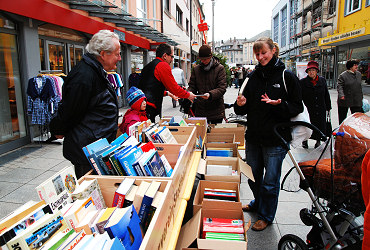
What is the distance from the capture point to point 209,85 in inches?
166

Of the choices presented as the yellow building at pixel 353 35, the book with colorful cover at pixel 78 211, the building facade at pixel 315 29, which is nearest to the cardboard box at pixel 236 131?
the book with colorful cover at pixel 78 211

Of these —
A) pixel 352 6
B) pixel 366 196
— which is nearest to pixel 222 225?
pixel 366 196

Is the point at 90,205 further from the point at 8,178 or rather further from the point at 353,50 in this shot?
the point at 353,50

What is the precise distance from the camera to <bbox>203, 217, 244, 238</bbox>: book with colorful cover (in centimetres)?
221

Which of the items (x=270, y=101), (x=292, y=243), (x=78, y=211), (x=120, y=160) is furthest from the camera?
(x=270, y=101)

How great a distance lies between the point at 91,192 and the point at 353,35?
19004 mm

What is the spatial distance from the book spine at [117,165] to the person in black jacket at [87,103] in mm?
454

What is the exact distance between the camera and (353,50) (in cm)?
1895

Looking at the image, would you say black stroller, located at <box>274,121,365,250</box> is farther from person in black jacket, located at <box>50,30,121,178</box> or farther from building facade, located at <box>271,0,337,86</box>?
building facade, located at <box>271,0,337,86</box>

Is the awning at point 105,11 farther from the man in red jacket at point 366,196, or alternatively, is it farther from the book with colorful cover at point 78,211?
the man in red jacket at point 366,196

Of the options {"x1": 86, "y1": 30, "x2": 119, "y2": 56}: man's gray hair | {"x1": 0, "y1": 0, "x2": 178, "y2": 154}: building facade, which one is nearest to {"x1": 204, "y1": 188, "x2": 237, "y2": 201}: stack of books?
{"x1": 86, "y1": 30, "x2": 119, "y2": 56}: man's gray hair

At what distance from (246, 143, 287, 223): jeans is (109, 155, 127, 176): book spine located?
1.57m

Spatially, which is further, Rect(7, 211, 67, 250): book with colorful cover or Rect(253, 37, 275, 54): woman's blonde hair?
Rect(253, 37, 275, 54): woman's blonde hair

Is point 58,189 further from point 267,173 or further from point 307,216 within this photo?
point 267,173
